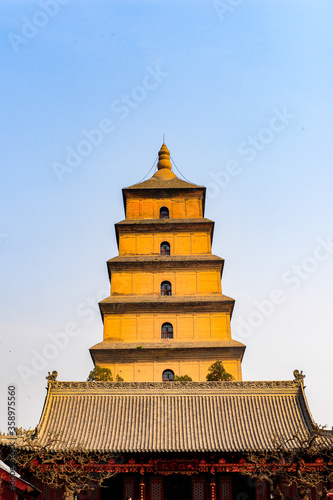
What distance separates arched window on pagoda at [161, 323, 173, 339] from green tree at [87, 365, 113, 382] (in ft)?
12.9

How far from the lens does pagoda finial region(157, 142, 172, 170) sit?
149 feet

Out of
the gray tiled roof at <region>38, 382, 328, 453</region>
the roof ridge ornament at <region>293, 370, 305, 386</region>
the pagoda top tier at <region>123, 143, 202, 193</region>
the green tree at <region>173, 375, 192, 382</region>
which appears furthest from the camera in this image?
the pagoda top tier at <region>123, 143, 202, 193</region>

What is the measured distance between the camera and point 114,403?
29578 millimetres

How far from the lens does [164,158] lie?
1809 inches

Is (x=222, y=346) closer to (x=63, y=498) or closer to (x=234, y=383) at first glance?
(x=234, y=383)

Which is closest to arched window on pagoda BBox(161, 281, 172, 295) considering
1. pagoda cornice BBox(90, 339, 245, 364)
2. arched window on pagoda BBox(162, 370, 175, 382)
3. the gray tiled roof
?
pagoda cornice BBox(90, 339, 245, 364)

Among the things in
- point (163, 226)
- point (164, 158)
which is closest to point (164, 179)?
point (164, 158)

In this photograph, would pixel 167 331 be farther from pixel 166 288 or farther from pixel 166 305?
pixel 166 288

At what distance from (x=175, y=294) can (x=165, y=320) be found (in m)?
1.68

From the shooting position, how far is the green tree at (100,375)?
113 ft

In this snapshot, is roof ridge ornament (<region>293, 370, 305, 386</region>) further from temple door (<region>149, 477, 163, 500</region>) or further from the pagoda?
temple door (<region>149, 477, 163, 500</region>)

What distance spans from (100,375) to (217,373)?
575 cm

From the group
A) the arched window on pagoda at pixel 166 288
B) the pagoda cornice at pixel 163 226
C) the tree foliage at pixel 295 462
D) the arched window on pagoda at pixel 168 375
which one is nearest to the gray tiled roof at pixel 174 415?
the tree foliage at pixel 295 462

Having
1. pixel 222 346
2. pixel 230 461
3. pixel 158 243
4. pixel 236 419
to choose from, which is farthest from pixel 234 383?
pixel 158 243
